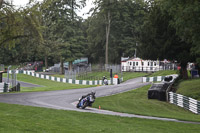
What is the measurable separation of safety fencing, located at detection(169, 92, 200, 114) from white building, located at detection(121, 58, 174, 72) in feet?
107

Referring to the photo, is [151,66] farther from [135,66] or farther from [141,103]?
[141,103]

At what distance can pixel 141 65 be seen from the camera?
6291 centimetres

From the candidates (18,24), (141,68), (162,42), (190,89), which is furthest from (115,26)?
(18,24)

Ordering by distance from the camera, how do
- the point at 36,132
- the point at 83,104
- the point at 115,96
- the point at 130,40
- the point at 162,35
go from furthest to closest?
the point at 130,40, the point at 162,35, the point at 115,96, the point at 83,104, the point at 36,132

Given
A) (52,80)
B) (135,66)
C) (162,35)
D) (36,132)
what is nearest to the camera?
(36,132)

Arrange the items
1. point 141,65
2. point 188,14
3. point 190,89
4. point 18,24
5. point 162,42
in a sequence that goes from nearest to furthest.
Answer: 1. point 188,14
2. point 18,24
3. point 190,89
4. point 162,42
5. point 141,65

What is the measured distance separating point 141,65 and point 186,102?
131 feet

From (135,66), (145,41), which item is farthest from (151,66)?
(145,41)

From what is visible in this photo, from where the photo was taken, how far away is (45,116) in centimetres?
1245

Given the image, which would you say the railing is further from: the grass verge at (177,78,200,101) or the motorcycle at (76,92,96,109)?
the motorcycle at (76,92,96,109)

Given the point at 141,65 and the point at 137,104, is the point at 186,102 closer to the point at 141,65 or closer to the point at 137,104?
the point at 137,104

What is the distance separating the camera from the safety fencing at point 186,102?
2114 centimetres

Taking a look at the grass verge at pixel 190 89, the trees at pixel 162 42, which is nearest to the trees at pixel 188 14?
the grass verge at pixel 190 89

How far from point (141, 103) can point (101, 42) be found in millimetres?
51157
